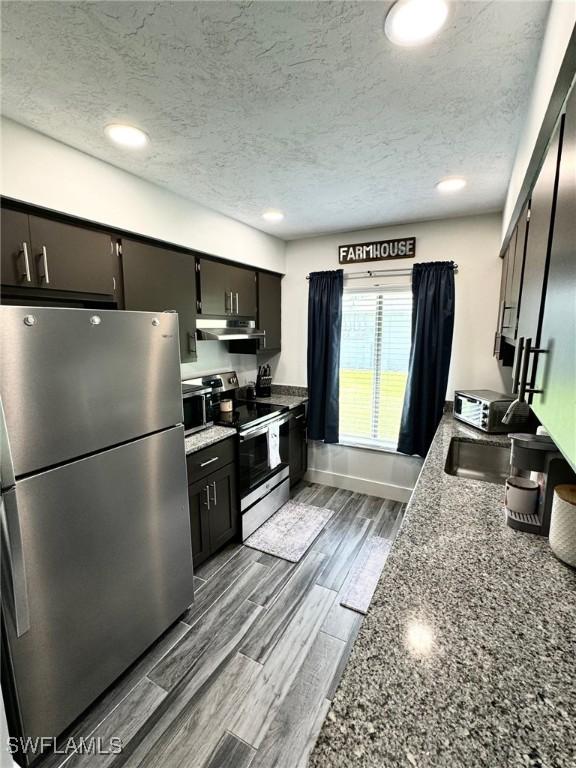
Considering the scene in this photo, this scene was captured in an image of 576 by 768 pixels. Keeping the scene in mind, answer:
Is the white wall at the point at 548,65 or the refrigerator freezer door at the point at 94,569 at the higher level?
the white wall at the point at 548,65

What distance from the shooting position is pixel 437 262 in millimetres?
2840

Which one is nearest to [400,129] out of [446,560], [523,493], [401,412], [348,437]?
[523,493]

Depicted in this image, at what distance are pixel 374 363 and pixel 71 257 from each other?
259 cm

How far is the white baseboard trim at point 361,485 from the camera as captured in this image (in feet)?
10.9

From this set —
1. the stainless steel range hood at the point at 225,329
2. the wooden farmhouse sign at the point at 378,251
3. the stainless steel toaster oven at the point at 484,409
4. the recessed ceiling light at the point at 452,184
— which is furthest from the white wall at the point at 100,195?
the stainless steel toaster oven at the point at 484,409

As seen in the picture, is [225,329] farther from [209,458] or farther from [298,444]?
[298,444]

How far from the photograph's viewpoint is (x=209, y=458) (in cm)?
227

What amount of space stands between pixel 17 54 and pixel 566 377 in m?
1.86

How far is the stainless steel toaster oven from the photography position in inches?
90.1

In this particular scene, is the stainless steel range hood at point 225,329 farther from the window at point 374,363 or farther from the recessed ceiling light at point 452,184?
the recessed ceiling light at point 452,184

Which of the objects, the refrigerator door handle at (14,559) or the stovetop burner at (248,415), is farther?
the stovetop burner at (248,415)

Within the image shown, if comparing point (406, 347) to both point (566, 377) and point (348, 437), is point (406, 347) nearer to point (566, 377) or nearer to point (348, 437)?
point (348, 437)

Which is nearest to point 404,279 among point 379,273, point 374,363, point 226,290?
point 379,273

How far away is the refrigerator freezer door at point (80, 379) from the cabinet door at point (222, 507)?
0.79 meters
